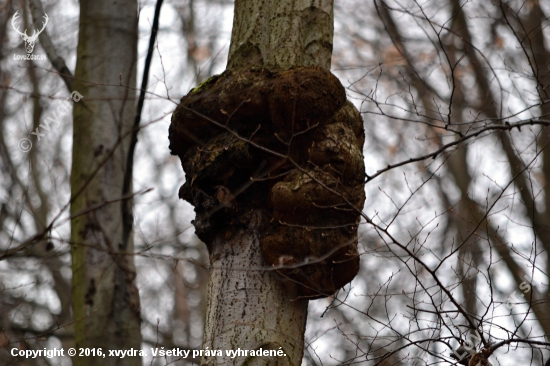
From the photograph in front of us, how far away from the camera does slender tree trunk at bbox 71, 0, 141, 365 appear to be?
325 cm

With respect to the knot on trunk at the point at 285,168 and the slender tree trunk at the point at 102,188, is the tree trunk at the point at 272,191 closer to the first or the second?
the knot on trunk at the point at 285,168

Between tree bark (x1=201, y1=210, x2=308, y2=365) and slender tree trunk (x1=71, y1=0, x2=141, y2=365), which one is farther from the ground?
slender tree trunk (x1=71, y1=0, x2=141, y2=365)

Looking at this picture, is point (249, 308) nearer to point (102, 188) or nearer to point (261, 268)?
point (261, 268)

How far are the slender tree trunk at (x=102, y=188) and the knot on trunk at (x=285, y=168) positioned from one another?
63cm

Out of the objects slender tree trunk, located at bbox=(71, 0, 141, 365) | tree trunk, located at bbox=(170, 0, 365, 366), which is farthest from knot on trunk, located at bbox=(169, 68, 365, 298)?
slender tree trunk, located at bbox=(71, 0, 141, 365)

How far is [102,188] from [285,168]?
4.94 ft

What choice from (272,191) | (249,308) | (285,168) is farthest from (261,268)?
(285,168)

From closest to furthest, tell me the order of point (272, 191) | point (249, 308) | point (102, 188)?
1. point (249, 308)
2. point (272, 191)
3. point (102, 188)

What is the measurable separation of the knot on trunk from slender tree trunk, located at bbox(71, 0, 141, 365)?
2.06ft

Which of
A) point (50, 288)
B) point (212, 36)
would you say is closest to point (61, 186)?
point (50, 288)

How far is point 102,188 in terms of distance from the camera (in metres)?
3.59

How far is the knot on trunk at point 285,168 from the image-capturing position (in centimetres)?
244

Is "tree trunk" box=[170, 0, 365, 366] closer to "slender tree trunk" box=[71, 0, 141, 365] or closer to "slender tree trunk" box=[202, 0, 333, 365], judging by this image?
"slender tree trunk" box=[202, 0, 333, 365]

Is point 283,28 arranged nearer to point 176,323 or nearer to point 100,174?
point 100,174
